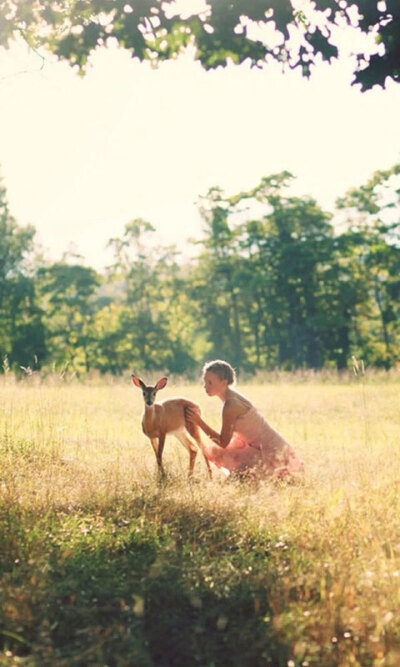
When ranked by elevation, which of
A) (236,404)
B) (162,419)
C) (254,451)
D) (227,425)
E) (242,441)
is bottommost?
(254,451)

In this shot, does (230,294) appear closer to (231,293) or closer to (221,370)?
(231,293)

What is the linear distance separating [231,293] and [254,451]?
3528 cm

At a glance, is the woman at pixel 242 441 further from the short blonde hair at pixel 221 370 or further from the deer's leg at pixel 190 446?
the deer's leg at pixel 190 446

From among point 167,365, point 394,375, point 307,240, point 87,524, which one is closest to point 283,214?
point 307,240

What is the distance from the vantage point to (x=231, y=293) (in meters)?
43.8

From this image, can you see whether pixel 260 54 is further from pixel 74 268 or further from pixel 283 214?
pixel 74 268

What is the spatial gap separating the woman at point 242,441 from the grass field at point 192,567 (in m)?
0.30

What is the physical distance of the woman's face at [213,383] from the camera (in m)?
8.30

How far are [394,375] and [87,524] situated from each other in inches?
840

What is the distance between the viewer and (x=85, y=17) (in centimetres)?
839

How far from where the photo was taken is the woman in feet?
27.6

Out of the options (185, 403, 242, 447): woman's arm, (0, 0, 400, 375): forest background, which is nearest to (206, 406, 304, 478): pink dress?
(185, 403, 242, 447): woman's arm

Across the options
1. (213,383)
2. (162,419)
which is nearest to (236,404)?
(213,383)

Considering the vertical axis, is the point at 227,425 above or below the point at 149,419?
below
